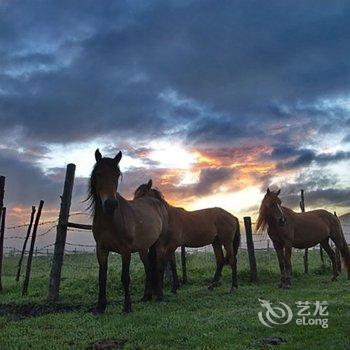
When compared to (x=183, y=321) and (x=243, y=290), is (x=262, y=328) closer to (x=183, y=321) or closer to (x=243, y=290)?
(x=183, y=321)

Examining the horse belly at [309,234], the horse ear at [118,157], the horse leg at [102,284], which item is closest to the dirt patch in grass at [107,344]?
the horse leg at [102,284]

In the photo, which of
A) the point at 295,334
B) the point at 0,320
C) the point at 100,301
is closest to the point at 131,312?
the point at 100,301

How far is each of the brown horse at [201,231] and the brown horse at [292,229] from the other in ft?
3.52

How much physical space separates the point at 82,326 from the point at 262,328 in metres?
3.11

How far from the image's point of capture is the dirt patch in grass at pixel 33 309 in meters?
9.36

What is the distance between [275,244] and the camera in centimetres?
1402

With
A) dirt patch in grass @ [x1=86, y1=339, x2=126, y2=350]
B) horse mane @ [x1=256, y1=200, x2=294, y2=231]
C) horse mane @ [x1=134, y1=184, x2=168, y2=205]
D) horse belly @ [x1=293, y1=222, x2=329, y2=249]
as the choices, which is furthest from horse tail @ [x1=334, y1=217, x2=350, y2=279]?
dirt patch in grass @ [x1=86, y1=339, x2=126, y2=350]

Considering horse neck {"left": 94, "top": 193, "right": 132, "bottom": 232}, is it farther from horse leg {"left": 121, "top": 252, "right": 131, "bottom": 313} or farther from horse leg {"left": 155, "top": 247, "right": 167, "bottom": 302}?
horse leg {"left": 155, "top": 247, "right": 167, "bottom": 302}

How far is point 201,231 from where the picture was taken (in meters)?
12.9

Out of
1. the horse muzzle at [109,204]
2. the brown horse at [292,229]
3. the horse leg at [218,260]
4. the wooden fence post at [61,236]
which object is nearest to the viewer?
the horse muzzle at [109,204]

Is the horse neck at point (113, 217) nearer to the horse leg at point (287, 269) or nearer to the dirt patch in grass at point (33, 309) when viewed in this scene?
the dirt patch in grass at point (33, 309)

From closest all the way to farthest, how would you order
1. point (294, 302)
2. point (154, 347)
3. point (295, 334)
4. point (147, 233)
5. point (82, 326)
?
point (154, 347) → point (295, 334) → point (82, 326) → point (294, 302) → point (147, 233)

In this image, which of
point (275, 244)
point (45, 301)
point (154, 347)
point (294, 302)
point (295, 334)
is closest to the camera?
point (154, 347)

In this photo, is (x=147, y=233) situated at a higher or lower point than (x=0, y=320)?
higher
